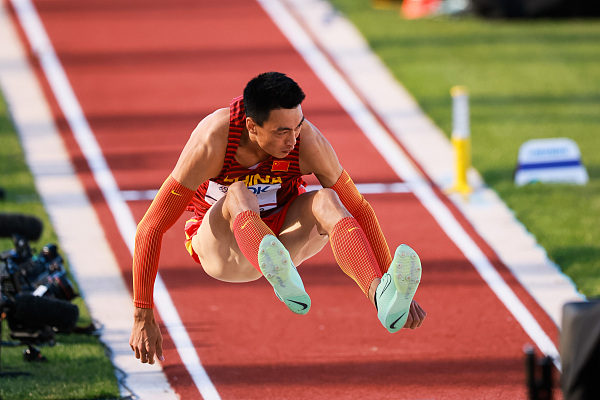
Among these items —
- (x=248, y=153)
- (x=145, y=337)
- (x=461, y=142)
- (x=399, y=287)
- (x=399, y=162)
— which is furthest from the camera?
(x=399, y=162)

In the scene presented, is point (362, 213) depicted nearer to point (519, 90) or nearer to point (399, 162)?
point (399, 162)

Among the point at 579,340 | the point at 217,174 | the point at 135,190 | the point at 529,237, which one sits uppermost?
the point at 217,174

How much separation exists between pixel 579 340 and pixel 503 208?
510cm

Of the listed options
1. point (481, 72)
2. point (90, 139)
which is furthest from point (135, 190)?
point (481, 72)

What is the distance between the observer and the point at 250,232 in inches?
207

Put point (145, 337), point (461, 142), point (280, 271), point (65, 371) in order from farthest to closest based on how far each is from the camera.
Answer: point (461, 142) < point (65, 371) < point (145, 337) < point (280, 271)

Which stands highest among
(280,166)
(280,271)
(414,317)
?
(280,166)

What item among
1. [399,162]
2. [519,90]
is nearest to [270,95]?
[399,162]

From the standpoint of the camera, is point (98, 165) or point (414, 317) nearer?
point (414, 317)

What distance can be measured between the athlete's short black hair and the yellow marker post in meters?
4.33

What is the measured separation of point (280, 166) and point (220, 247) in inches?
23.5

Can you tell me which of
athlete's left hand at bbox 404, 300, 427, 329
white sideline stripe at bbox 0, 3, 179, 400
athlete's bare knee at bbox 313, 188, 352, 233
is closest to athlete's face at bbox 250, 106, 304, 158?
athlete's bare knee at bbox 313, 188, 352, 233

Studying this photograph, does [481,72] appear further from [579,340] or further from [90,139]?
[579,340]

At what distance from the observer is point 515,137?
432 inches
